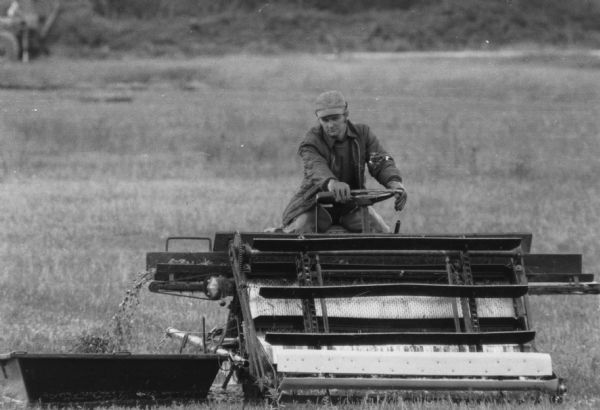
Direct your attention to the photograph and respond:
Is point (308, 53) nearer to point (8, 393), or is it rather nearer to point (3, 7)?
point (3, 7)

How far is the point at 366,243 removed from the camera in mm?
10508

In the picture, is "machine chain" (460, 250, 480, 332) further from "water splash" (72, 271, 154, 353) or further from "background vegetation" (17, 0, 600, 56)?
"background vegetation" (17, 0, 600, 56)

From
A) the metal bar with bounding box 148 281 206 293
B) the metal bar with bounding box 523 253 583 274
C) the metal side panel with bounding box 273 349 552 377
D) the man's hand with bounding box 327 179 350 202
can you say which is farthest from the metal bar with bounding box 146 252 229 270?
the metal bar with bounding box 523 253 583 274

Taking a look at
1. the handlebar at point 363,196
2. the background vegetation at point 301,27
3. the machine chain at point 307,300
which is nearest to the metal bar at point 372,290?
the machine chain at point 307,300

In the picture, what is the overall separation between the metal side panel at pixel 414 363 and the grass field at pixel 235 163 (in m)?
0.30

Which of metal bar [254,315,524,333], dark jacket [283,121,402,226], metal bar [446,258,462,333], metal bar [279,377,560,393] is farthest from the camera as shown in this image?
dark jacket [283,121,402,226]

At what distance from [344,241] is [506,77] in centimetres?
3624

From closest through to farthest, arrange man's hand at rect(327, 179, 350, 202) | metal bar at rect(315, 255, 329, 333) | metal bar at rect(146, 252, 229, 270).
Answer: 1. metal bar at rect(315, 255, 329, 333)
2. metal bar at rect(146, 252, 229, 270)
3. man's hand at rect(327, 179, 350, 202)

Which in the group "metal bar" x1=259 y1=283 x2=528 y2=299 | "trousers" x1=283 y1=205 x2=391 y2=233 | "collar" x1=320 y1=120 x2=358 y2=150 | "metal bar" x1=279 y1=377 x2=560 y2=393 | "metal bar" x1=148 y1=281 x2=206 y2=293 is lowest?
"metal bar" x1=279 y1=377 x2=560 y2=393

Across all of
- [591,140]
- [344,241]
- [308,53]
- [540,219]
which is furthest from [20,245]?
[308,53]

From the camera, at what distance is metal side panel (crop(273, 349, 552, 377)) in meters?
9.38

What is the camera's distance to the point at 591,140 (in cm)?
3609

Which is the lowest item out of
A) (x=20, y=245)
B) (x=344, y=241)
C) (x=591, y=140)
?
(x=591, y=140)

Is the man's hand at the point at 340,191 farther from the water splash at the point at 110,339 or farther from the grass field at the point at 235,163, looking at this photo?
the grass field at the point at 235,163
